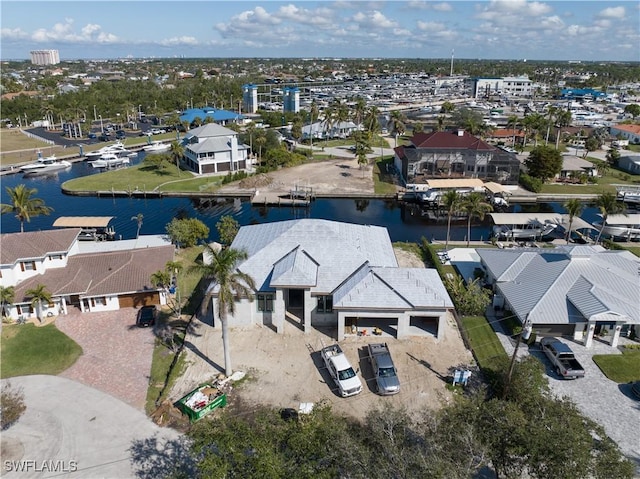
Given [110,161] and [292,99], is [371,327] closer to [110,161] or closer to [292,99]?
[110,161]

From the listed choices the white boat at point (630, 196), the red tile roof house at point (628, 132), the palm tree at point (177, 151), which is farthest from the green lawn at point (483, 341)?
the red tile roof house at point (628, 132)

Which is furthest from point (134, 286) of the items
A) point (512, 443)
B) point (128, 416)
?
point (512, 443)

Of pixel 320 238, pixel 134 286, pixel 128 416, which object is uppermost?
pixel 320 238

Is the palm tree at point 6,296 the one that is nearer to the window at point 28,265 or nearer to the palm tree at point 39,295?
the palm tree at point 39,295

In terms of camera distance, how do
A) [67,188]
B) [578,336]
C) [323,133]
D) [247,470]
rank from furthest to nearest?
[323,133] → [67,188] → [578,336] → [247,470]

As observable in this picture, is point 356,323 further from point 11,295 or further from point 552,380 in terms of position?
point 11,295

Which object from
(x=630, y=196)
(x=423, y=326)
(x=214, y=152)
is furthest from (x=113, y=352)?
(x=630, y=196)

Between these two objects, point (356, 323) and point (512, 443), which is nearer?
point (512, 443)
